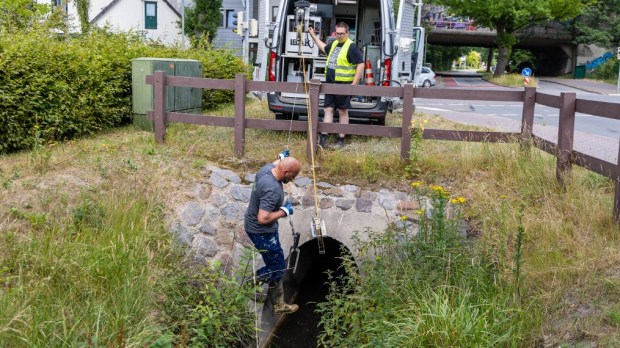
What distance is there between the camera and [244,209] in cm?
845

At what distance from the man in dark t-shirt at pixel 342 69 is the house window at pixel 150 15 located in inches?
1397

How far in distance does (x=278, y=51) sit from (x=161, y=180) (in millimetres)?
3575

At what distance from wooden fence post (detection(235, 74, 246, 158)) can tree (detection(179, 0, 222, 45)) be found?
1258 inches

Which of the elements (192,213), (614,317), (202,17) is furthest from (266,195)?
(202,17)

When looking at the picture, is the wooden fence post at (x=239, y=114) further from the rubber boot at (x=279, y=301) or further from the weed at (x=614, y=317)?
the weed at (x=614, y=317)

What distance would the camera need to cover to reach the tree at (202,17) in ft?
132

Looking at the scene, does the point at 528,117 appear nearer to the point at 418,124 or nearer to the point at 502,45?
the point at 418,124

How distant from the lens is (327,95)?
980cm

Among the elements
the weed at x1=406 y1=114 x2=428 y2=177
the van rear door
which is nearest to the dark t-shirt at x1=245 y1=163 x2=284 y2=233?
the weed at x1=406 y1=114 x2=428 y2=177

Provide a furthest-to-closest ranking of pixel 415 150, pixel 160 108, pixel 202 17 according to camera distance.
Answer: pixel 202 17 → pixel 160 108 → pixel 415 150

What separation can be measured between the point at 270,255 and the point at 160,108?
10.1 feet

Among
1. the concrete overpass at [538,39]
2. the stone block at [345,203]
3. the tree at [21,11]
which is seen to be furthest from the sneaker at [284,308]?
the concrete overpass at [538,39]

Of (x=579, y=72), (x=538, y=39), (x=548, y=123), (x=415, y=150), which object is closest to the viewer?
(x=415, y=150)

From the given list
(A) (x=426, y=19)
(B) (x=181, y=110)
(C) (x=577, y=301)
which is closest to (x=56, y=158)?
(B) (x=181, y=110)
